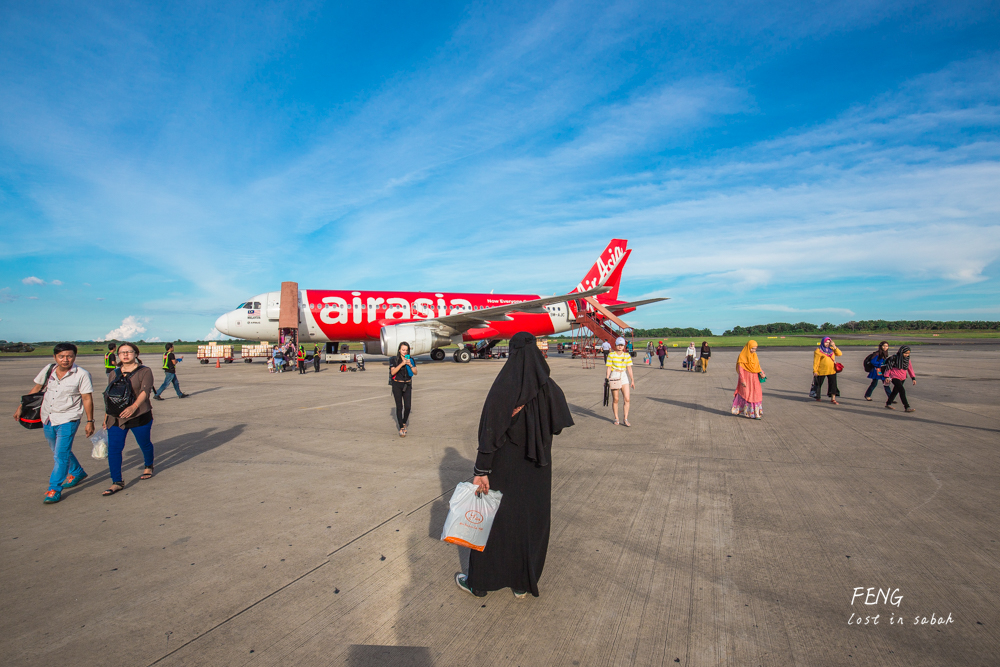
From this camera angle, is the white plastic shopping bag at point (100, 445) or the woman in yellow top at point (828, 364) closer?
the white plastic shopping bag at point (100, 445)

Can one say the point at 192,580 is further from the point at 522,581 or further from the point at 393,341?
the point at 393,341

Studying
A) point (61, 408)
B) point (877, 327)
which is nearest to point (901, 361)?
point (61, 408)

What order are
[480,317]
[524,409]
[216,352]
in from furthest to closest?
[216,352]
[480,317]
[524,409]

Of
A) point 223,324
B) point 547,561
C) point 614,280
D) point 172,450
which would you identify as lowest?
point 547,561

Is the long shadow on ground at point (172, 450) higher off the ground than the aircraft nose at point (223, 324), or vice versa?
the aircraft nose at point (223, 324)

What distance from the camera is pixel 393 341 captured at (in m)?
19.7

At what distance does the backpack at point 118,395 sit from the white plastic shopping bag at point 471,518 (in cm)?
437

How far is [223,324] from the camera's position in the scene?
20719mm

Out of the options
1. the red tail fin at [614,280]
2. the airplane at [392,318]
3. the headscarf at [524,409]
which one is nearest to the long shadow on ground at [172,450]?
the headscarf at [524,409]

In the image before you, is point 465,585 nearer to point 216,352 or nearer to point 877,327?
point 216,352

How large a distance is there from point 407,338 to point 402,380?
42.6ft

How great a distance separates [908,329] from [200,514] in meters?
126

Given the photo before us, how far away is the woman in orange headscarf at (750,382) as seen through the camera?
8.68 m

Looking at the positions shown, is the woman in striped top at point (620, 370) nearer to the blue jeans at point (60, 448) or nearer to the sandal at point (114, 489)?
the sandal at point (114, 489)
